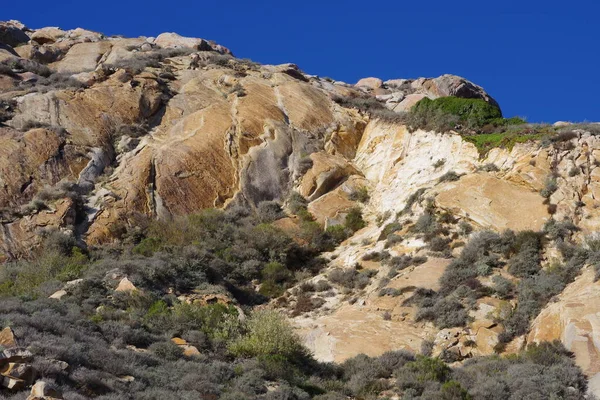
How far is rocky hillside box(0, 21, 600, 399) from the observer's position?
13.3 m

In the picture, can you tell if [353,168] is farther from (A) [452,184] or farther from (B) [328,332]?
(B) [328,332]

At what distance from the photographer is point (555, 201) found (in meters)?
19.4

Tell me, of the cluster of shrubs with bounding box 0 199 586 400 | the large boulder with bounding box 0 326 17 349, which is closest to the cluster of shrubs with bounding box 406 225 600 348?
the cluster of shrubs with bounding box 0 199 586 400

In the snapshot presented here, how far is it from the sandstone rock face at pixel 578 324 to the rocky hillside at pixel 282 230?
0.15ft

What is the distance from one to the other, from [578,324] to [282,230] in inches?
463

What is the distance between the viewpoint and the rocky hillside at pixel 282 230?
13289mm

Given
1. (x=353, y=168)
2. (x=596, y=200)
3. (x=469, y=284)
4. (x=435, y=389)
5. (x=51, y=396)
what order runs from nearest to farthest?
1. (x=51, y=396)
2. (x=435, y=389)
3. (x=469, y=284)
4. (x=596, y=200)
5. (x=353, y=168)

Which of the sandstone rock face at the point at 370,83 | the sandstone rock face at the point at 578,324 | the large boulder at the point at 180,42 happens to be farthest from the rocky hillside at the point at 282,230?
the sandstone rock face at the point at 370,83

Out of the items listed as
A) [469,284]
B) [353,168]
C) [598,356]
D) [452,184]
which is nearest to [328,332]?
[469,284]

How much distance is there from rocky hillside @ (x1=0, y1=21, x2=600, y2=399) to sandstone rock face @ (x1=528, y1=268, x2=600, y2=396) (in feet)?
0.15

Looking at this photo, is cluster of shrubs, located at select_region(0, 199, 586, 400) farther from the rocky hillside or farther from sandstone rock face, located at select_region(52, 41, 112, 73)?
sandstone rock face, located at select_region(52, 41, 112, 73)

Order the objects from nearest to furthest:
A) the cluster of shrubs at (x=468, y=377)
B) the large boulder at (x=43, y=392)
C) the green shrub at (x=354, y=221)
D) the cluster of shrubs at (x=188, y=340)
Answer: the large boulder at (x=43, y=392) → the cluster of shrubs at (x=188, y=340) → the cluster of shrubs at (x=468, y=377) → the green shrub at (x=354, y=221)

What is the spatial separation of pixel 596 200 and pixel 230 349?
12.5 meters

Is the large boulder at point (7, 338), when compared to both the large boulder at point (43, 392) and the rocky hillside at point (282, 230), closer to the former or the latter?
the rocky hillside at point (282, 230)
